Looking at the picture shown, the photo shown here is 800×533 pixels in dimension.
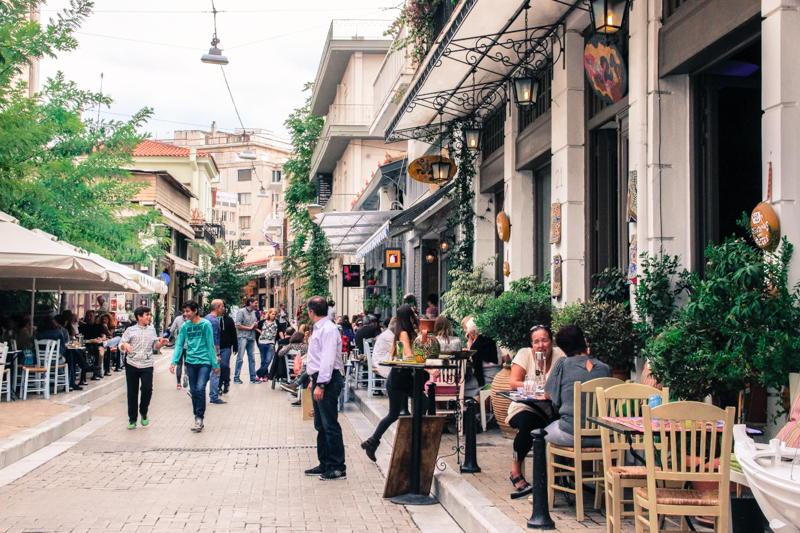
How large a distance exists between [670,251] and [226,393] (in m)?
11.0

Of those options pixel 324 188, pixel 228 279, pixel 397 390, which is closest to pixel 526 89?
pixel 397 390

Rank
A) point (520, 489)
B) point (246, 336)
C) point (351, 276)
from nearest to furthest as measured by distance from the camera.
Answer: point (520, 489) < point (246, 336) < point (351, 276)

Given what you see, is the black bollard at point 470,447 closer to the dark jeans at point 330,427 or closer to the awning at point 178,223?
the dark jeans at point 330,427

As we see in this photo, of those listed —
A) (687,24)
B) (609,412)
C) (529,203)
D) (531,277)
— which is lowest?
(609,412)

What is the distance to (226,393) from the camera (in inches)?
671

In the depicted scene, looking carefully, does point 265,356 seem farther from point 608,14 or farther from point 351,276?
point 608,14

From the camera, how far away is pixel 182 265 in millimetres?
53094

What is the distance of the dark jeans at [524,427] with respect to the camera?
282 inches

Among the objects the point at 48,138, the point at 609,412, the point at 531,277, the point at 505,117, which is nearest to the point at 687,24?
the point at 609,412

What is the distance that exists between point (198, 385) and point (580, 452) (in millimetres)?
6928

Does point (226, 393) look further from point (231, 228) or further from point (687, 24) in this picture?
point (231, 228)

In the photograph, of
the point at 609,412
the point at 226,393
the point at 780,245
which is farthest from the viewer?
the point at 226,393

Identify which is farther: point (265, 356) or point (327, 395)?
point (265, 356)

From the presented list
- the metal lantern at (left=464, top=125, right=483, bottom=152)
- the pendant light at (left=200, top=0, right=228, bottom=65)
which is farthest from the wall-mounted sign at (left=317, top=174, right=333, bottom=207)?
the metal lantern at (left=464, top=125, right=483, bottom=152)
